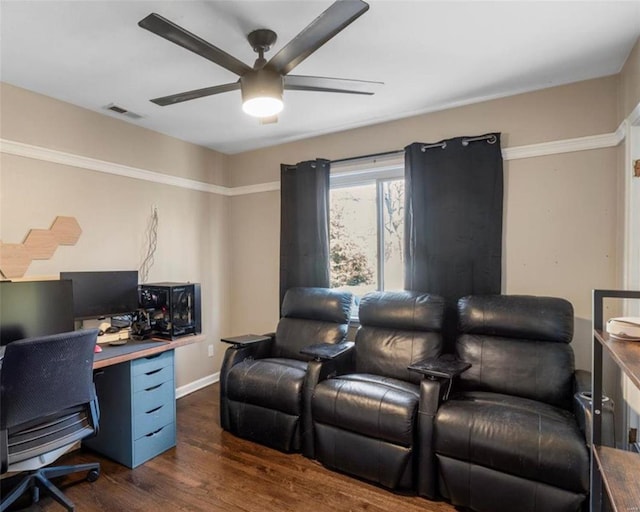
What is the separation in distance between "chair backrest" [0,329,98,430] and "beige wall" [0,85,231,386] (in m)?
1.02

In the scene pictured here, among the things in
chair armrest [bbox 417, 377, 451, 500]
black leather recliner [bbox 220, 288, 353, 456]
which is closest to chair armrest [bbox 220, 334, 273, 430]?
black leather recliner [bbox 220, 288, 353, 456]

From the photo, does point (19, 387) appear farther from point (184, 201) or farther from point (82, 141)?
point (184, 201)

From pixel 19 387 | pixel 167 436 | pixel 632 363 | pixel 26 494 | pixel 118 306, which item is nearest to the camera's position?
pixel 632 363

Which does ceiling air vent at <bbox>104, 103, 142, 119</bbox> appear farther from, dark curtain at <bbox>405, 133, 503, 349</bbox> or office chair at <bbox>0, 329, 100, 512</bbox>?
dark curtain at <bbox>405, 133, 503, 349</bbox>

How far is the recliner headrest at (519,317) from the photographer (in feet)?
7.42

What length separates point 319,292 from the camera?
3.18 metres

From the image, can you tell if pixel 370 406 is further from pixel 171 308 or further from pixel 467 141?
pixel 467 141

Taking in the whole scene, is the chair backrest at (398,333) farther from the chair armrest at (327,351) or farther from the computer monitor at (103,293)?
the computer monitor at (103,293)

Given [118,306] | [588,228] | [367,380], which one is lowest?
[367,380]

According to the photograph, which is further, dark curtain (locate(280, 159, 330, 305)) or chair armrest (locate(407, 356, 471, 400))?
dark curtain (locate(280, 159, 330, 305))

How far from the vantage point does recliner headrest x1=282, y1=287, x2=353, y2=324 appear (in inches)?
119

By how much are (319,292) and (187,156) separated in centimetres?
199

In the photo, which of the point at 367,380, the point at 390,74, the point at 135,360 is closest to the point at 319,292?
the point at 367,380

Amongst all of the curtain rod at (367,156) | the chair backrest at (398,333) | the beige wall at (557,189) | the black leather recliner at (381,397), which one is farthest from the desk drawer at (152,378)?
the beige wall at (557,189)
